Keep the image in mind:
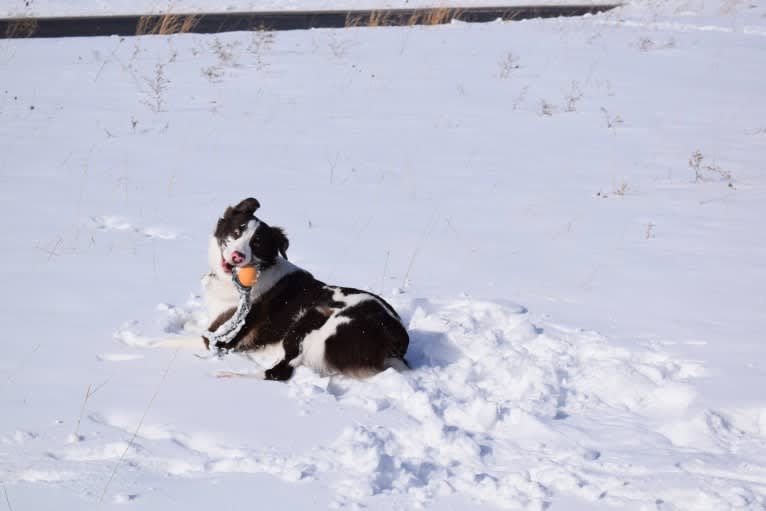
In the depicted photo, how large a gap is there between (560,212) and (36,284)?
4645 millimetres

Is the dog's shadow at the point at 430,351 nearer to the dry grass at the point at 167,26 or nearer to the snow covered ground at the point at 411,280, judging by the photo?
the snow covered ground at the point at 411,280

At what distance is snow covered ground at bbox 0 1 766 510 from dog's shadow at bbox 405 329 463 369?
2 centimetres

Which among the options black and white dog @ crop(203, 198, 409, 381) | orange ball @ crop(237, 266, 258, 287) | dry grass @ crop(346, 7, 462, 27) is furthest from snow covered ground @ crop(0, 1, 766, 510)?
dry grass @ crop(346, 7, 462, 27)

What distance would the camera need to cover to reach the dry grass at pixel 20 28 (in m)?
18.6

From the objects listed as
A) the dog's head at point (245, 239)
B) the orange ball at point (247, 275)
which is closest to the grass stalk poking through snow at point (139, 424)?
the orange ball at point (247, 275)

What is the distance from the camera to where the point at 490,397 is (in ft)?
15.6

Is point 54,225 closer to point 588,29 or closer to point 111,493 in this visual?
point 111,493

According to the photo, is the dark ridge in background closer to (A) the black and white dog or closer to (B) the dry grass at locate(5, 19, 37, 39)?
(B) the dry grass at locate(5, 19, 37, 39)

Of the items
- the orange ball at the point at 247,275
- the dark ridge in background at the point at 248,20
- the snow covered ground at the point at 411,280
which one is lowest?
the dark ridge in background at the point at 248,20

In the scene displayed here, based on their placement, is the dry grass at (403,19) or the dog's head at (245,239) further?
the dry grass at (403,19)

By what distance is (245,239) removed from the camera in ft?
17.3

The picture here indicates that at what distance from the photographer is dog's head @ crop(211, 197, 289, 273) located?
5262mm

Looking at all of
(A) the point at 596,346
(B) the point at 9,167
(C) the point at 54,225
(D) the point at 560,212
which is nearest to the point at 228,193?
(C) the point at 54,225

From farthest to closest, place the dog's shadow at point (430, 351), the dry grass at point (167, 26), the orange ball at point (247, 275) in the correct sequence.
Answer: the dry grass at point (167, 26) → the orange ball at point (247, 275) → the dog's shadow at point (430, 351)
